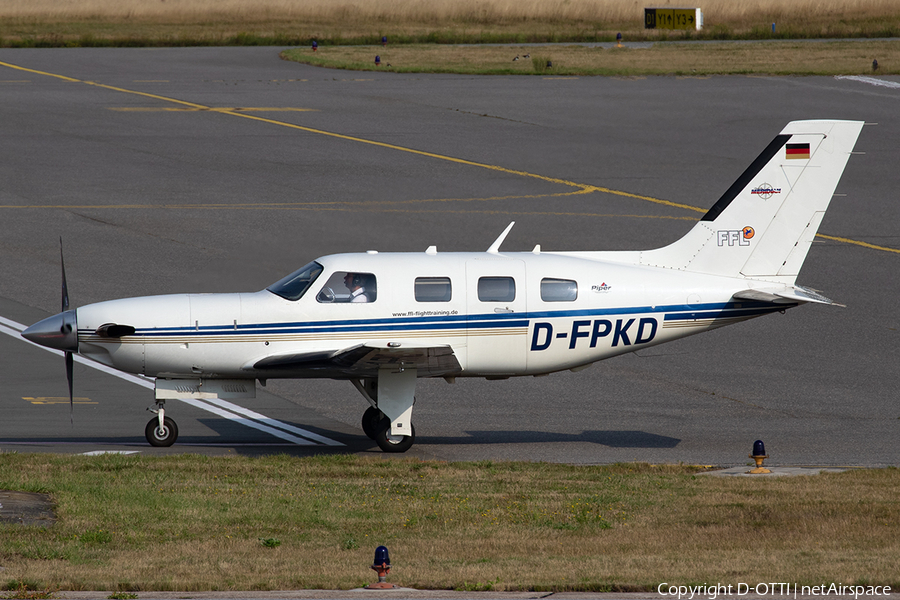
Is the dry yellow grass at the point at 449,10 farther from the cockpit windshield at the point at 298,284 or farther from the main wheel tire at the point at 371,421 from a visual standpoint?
the cockpit windshield at the point at 298,284

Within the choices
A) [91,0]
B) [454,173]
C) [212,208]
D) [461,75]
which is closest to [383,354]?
[212,208]

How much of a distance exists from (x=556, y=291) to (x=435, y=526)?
18.9 feet

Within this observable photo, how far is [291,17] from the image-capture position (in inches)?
3172

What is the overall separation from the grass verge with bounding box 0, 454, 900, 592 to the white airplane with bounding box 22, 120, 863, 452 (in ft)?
5.40

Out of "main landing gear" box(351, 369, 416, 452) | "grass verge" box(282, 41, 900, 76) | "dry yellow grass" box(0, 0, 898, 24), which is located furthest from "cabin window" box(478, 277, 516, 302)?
"dry yellow grass" box(0, 0, 898, 24)

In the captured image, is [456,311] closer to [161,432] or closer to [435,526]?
[161,432]

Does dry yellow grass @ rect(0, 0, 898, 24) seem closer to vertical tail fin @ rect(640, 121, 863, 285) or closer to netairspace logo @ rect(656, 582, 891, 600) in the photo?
vertical tail fin @ rect(640, 121, 863, 285)

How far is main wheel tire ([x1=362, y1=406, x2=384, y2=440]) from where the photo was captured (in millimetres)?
18047

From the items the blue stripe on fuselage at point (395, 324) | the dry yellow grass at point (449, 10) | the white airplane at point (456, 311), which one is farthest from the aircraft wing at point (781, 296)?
the dry yellow grass at point (449, 10)

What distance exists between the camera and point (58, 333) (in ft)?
54.7

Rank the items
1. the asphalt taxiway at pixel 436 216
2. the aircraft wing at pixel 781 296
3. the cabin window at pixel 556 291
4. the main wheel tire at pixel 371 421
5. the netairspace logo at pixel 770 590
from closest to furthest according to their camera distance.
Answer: the netairspace logo at pixel 770 590, the cabin window at pixel 556 291, the aircraft wing at pixel 781 296, the main wheel tire at pixel 371 421, the asphalt taxiway at pixel 436 216

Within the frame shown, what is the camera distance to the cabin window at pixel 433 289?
17.2 metres

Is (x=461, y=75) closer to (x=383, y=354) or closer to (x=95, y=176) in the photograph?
(x=95, y=176)

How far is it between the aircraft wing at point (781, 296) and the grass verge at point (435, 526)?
3.26 meters
